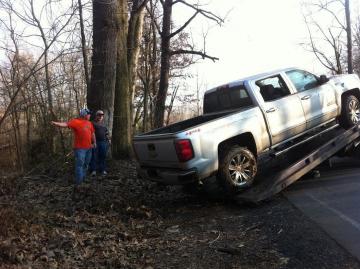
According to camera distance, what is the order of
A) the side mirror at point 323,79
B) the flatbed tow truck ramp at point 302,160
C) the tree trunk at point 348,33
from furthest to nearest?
the tree trunk at point 348,33 → the side mirror at point 323,79 → the flatbed tow truck ramp at point 302,160

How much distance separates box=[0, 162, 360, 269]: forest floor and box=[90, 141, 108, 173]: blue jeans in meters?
1.65

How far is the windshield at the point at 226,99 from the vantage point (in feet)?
29.3

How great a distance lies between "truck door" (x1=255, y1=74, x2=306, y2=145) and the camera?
28.4 feet

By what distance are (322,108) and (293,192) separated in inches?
82.1

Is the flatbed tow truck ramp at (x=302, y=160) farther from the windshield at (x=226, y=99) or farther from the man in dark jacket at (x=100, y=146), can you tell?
the man in dark jacket at (x=100, y=146)

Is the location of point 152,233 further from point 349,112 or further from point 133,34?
point 133,34

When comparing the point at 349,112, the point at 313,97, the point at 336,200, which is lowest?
the point at 336,200

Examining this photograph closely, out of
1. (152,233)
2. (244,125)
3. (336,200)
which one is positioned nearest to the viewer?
(152,233)

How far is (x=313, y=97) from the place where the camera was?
9.44 m

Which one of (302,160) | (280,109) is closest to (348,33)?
(280,109)

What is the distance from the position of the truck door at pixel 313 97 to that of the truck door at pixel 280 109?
0.21 meters

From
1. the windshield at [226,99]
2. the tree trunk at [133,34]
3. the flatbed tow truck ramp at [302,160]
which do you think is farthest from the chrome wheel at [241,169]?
the tree trunk at [133,34]

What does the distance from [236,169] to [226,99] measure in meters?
1.89

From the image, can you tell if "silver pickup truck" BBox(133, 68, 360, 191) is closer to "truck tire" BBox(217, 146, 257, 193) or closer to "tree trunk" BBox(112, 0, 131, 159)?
"truck tire" BBox(217, 146, 257, 193)
